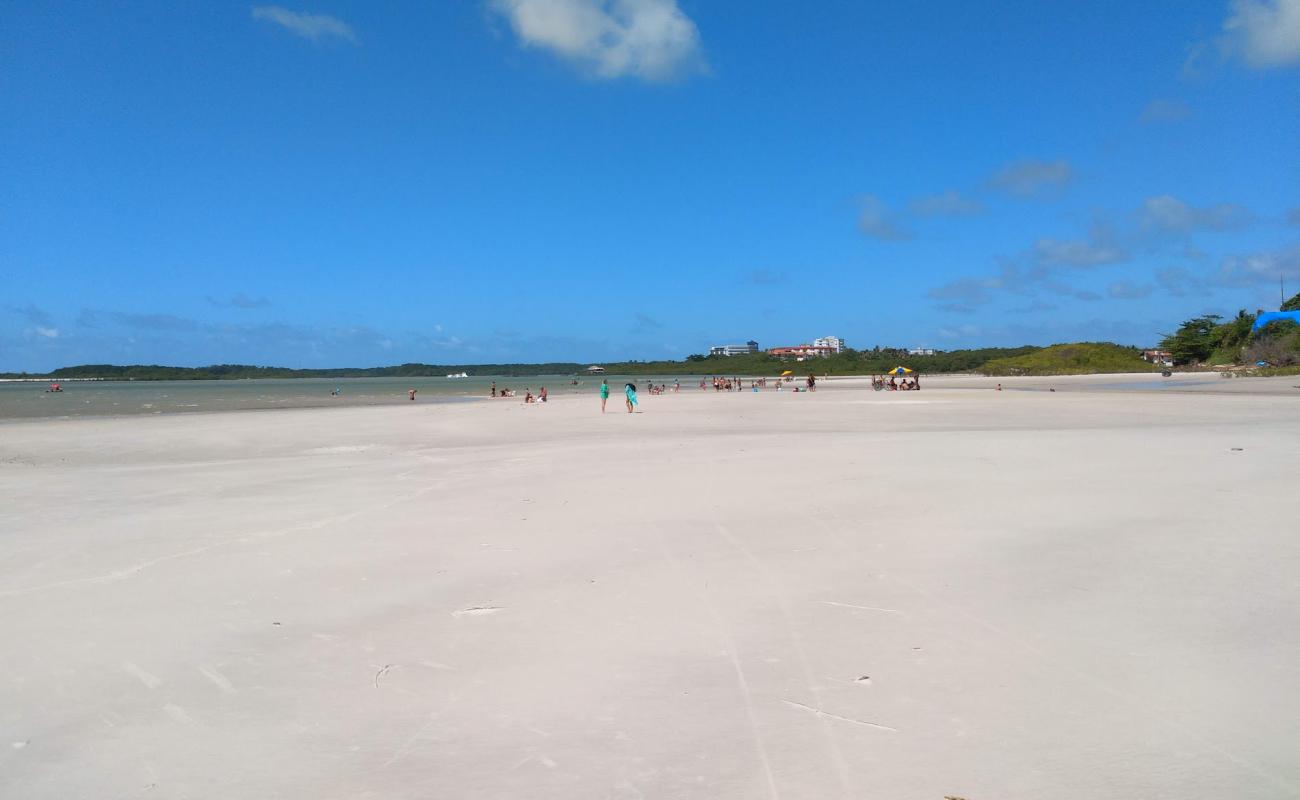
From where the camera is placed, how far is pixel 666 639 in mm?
4668

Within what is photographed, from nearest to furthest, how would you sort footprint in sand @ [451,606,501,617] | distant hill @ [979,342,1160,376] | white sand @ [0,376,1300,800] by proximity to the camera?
white sand @ [0,376,1300,800]
footprint in sand @ [451,606,501,617]
distant hill @ [979,342,1160,376]

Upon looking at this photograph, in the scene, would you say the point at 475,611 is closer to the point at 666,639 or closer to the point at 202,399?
the point at 666,639

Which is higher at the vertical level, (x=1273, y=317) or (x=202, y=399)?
(x=1273, y=317)

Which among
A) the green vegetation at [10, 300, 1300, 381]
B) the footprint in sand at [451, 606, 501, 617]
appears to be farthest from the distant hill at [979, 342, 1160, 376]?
the footprint in sand at [451, 606, 501, 617]

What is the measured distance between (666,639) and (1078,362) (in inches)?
4079

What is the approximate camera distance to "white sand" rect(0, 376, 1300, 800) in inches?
126

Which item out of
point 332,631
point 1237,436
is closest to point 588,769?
point 332,631

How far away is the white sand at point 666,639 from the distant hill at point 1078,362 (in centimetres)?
9007

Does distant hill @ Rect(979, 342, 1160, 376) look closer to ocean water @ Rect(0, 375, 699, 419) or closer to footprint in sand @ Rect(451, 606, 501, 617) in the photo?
ocean water @ Rect(0, 375, 699, 419)

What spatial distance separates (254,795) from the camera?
306 cm

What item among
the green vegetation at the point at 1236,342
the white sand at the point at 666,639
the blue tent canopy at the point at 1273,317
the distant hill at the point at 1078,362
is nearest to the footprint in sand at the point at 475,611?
the white sand at the point at 666,639

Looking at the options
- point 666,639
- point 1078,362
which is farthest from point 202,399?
point 1078,362

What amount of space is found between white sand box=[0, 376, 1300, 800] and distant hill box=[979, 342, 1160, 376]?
296ft

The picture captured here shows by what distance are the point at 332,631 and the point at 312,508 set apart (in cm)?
476
